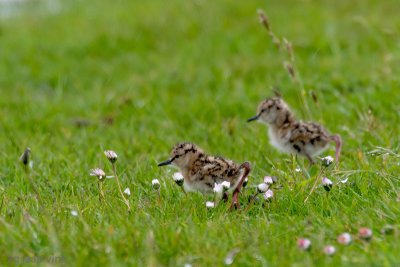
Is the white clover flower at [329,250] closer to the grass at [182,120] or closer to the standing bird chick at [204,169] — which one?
the grass at [182,120]

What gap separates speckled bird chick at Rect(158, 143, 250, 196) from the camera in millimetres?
4738

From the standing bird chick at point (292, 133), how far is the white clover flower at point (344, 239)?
6.13 feet

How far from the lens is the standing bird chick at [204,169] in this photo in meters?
4.73

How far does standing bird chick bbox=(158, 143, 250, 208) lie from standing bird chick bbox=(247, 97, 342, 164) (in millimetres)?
1221

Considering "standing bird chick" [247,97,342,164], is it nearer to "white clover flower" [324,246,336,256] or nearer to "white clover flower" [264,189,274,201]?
"white clover flower" [264,189,274,201]

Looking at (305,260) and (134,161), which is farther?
(134,161)

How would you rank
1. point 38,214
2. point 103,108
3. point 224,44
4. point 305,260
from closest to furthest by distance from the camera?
point 305,260 → point 38,214 → point 103,108 → point 224,44

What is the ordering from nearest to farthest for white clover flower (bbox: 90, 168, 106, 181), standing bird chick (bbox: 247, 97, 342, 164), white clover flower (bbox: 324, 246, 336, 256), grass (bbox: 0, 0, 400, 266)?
white clover flower (bbox: 324, 246, 336, 256), grass (bbox: 0, 0, 400, 266), white clover flower (bbox: 90, 168, 106, 181), standing bird chick (bbox: 247, 97, 342, 164)

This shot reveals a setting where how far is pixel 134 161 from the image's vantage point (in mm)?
6133

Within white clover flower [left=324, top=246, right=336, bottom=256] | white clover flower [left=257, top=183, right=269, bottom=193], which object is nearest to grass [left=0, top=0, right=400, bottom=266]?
white clover flower [left=324, top=246, right=336, bottom=256]

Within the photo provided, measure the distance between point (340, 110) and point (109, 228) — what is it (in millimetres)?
4341

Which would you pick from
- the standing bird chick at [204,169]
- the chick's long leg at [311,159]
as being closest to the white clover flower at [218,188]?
the standing bird chick at [204,169]

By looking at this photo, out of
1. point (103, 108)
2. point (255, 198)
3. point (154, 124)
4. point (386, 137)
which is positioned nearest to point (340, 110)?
point (386, 137)

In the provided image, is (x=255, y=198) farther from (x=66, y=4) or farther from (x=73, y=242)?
(x=66, y=4)
